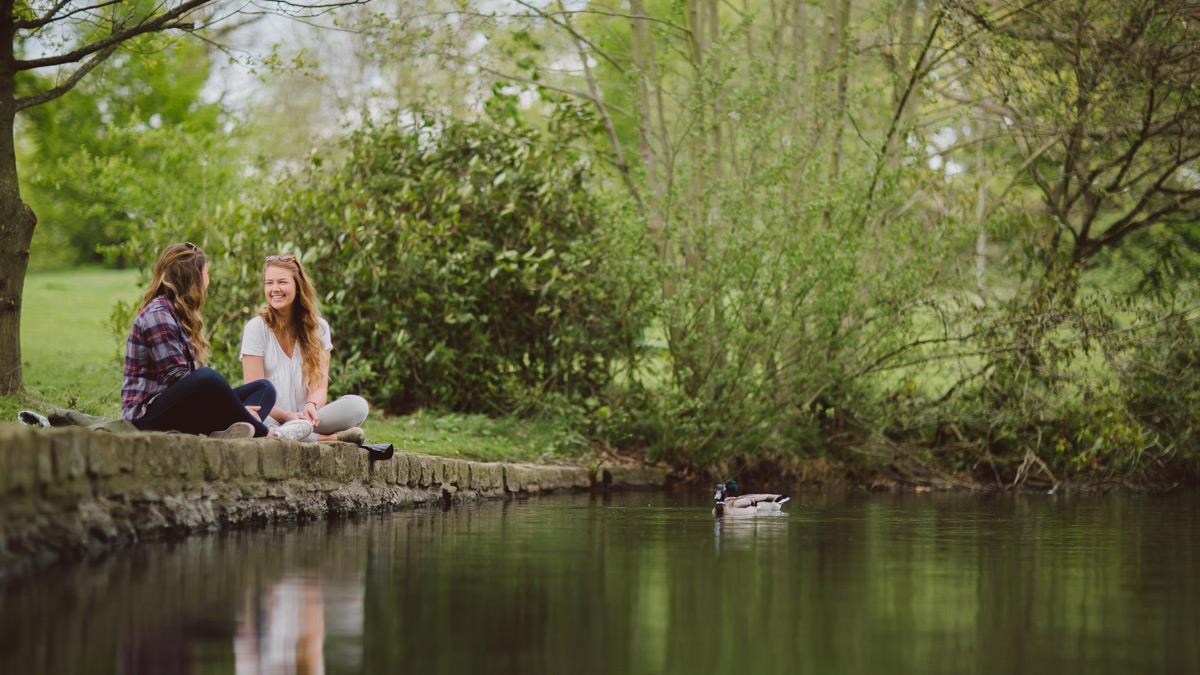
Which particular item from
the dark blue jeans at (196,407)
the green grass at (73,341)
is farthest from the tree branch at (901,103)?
the dark blue jeans at (196,407)

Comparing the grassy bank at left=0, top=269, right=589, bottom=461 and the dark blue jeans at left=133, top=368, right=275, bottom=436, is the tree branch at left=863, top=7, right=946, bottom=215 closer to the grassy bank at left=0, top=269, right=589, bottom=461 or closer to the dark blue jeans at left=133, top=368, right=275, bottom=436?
the grassy bank at left=0, top=269, right=589, bottom=461

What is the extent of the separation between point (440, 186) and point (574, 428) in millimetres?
4107

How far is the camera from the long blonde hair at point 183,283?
9.34 metres

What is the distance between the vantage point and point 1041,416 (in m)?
18.9

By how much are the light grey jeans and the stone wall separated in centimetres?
25

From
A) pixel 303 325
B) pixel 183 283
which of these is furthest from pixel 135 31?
pixel 183 283

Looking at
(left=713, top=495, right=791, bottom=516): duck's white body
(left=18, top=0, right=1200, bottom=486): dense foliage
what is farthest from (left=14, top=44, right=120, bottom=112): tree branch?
(left=713, top=495, right=791, bottom=516): duck's white body

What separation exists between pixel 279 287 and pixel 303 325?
39 centimetres

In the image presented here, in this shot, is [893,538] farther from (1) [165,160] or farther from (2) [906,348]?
(1) [165,160]

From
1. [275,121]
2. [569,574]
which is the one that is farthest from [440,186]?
[275,121]

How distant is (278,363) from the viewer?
36.8 ft

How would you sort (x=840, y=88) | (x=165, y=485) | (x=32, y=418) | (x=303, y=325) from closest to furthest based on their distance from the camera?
1. (x=165, y=485)
2. (x=32, y=418)
3. (x=303, y=325)
4. (x=840, y=88)

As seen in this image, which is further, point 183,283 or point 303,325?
point 303,325

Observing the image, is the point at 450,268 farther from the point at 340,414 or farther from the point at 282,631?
the point at 282,631
